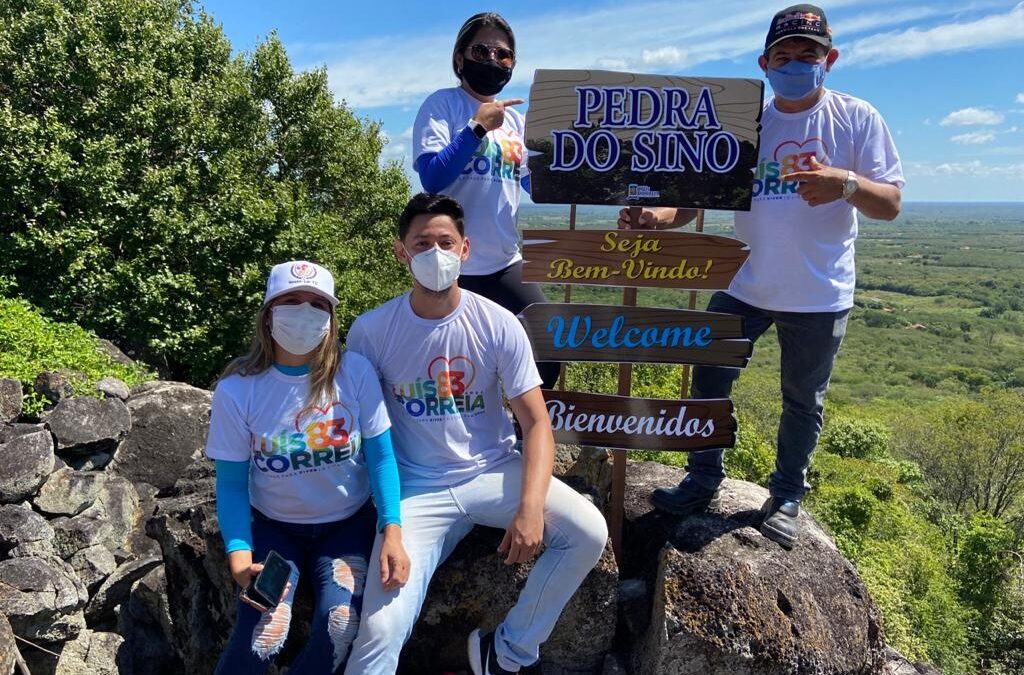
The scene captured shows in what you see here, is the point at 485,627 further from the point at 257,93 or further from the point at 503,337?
the point at 257,93

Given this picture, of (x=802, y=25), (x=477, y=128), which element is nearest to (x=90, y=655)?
(x=477, y=128)

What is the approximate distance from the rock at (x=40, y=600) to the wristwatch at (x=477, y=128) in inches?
192

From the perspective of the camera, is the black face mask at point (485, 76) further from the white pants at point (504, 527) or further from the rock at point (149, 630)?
the rock at point (149, 630)

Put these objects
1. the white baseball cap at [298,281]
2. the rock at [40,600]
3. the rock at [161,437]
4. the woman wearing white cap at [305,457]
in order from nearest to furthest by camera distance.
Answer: the woman wearing white cap at [305,457] < the white baseball cap at [298,281] < the rock at [40,600] < the rock at [161,437]

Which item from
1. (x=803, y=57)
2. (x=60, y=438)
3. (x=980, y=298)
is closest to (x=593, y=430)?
(x=803, y=57)

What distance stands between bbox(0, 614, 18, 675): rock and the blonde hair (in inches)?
94.8

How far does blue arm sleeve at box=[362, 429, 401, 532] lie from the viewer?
11.1ft

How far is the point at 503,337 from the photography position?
3732mm

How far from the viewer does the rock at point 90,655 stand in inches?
225

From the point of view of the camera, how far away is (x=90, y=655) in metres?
5.96

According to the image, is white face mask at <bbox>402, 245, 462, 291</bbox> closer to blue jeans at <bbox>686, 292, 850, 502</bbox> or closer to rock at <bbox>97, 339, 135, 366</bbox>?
blue jeans at <bbox>686, 292, 850, 502</bbox>

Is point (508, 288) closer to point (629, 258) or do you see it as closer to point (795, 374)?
point (629, 258)

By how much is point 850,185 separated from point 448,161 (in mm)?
2271

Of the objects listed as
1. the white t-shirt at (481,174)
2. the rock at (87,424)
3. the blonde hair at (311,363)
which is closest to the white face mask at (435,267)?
the blonde hair at (311,363)
